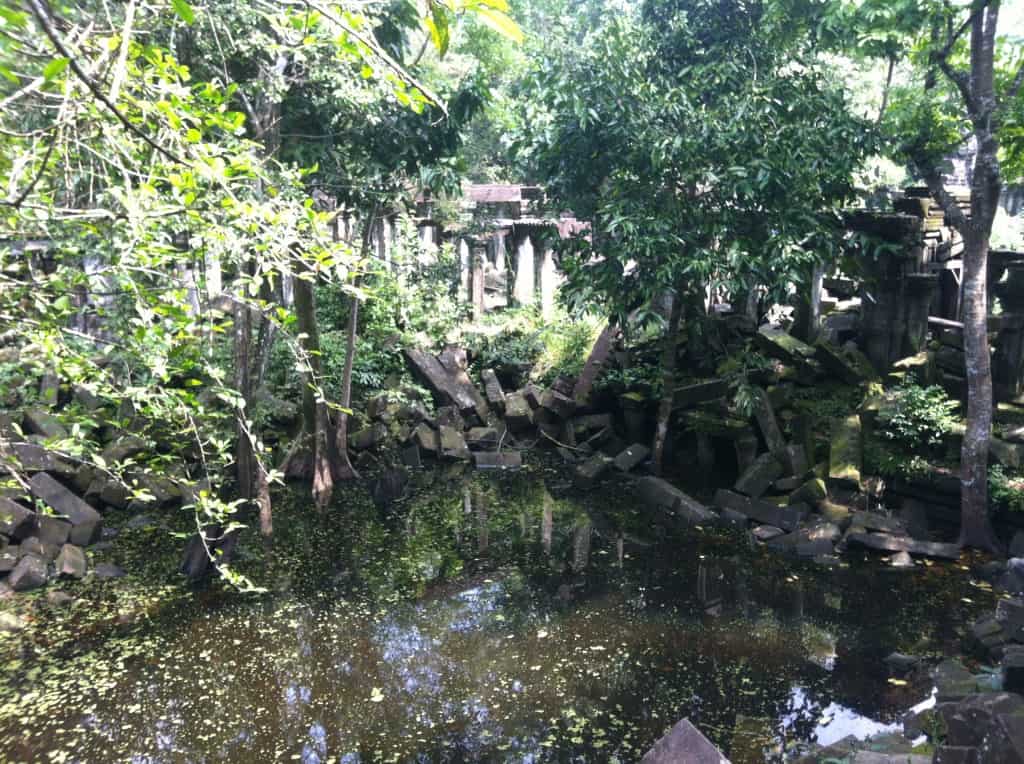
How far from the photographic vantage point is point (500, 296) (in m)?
14.6

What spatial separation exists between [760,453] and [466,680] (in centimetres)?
511

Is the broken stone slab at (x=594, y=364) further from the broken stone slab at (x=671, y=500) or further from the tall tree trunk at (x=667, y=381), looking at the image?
the broken stone slab at (x=671, y=500)

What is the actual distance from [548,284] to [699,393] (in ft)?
15.8

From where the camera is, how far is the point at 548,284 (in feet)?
44.5

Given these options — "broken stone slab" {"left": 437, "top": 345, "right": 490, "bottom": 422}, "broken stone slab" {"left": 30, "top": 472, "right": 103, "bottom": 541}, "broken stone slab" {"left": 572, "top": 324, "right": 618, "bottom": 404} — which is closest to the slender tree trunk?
"broken stone slab" {"left": 30, "top": 472, "right": 103, "bottom": 541}

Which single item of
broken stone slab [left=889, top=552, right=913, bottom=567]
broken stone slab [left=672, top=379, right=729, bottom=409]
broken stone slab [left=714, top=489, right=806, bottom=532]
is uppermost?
broken stone slab [left=672, top=379, right=729, bottom=409]

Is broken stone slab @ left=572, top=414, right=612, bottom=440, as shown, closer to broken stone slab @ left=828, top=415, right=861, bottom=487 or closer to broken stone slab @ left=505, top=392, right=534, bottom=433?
broken stone slab @ left=505, top=392, right=534, bottom=433

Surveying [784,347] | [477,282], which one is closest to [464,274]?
[477,282]

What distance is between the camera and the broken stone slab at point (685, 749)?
3.05m

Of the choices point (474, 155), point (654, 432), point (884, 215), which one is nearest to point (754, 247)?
point (884, 215)

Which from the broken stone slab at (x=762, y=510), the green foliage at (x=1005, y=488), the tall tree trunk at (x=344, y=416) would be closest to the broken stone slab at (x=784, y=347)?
the broken stone slab at (x=762, y=510)

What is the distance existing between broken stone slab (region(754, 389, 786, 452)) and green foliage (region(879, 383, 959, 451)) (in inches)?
44.0

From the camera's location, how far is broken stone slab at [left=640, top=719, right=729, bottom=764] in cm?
305

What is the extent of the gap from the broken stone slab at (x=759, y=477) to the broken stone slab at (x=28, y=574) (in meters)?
6.83
